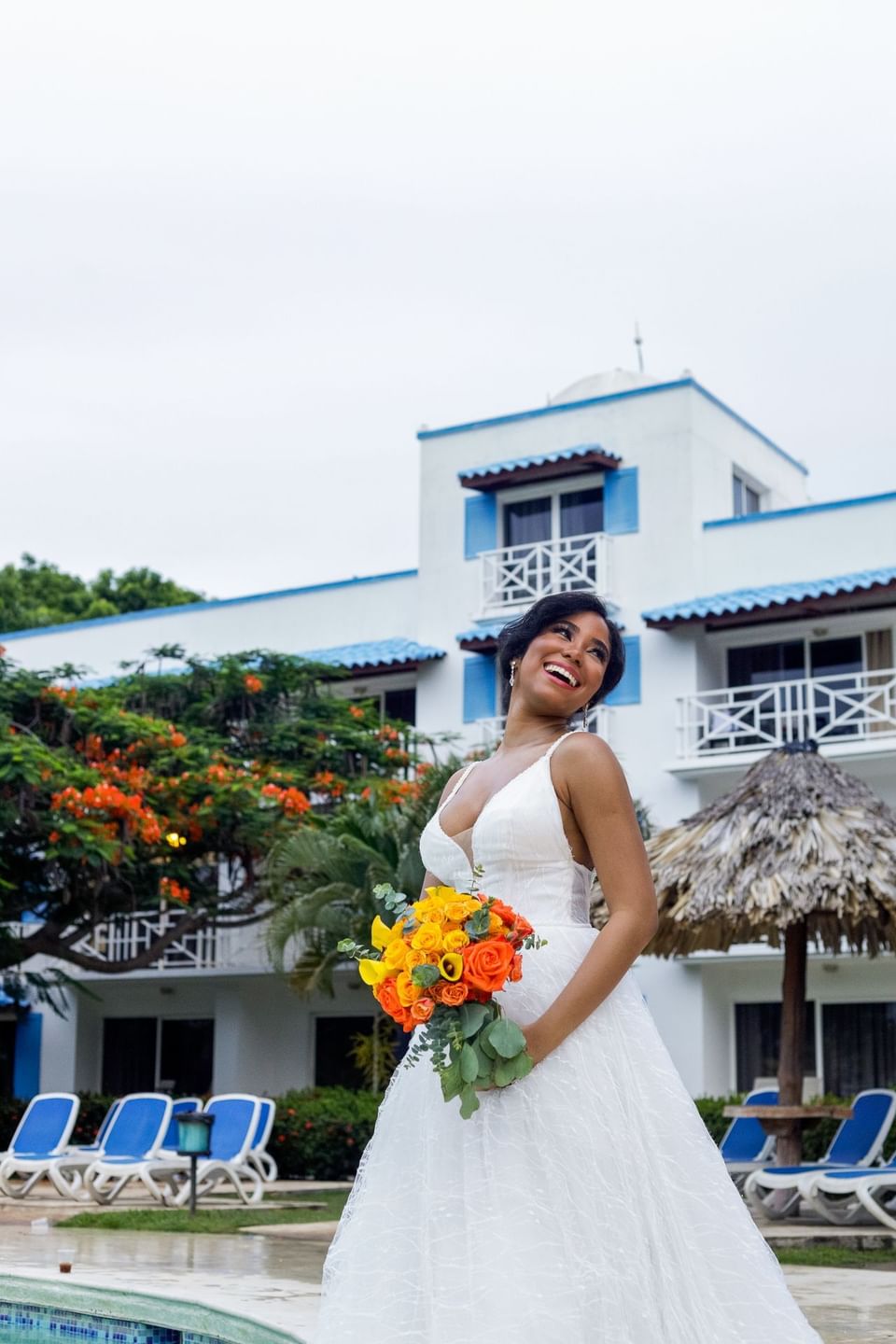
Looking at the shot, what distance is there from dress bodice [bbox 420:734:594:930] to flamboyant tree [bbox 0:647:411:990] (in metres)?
14.3

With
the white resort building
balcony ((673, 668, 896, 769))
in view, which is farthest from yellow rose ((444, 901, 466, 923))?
balcony ((673, 668, 896, 769))

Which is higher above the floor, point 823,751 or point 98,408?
point 98,408

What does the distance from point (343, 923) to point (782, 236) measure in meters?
8.10

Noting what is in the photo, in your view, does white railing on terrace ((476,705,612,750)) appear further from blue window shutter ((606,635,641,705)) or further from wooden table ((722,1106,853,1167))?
wooden table ((722,1106,853,1167))

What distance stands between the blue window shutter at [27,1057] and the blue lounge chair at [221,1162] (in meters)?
12.9

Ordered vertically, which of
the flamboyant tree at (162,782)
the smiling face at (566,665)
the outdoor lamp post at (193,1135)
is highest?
the flamboyant tree at (162,782)

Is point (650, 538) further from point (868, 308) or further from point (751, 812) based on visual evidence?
point (751, 812)

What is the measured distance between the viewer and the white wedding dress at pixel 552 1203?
3186 mm

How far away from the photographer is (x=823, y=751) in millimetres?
22047

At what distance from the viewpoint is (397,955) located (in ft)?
11.0

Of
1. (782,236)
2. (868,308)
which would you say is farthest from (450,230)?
(868,308)

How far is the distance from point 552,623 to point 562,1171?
45.7 inches

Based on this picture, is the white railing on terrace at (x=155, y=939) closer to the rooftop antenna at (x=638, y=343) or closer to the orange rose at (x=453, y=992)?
the rooftop antenna at (x=638, y=343)

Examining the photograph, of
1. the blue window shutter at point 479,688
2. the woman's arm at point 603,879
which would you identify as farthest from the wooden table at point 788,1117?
the blue window shutter at point 479,688
